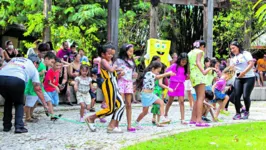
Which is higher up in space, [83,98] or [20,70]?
[20,70]

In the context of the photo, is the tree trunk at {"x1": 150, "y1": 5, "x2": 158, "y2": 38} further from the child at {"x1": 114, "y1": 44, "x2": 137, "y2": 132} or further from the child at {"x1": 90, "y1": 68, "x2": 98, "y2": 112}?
the child at {"x1": 114, "y1": 44, "x2": 137, "y2": 132}

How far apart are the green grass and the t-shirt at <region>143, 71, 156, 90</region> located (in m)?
1.27

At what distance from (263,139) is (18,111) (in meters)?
4.29

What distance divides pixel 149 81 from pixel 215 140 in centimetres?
211

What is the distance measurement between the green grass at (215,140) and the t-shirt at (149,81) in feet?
4.18

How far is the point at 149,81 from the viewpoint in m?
8.30

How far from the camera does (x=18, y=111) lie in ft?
24.6

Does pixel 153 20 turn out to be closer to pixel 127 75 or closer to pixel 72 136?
pixel 127 75

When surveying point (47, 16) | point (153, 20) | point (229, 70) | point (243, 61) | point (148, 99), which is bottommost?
point (148, 99)

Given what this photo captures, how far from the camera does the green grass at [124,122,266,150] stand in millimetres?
6098

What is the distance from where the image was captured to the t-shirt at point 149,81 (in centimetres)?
830

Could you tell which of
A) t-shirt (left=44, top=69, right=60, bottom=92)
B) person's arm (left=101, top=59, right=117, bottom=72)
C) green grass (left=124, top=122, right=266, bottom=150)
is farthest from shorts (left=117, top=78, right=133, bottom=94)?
t-shirt (left=44, top=69, right=60, bottom=92)

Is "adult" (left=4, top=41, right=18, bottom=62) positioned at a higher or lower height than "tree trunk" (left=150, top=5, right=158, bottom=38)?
lower

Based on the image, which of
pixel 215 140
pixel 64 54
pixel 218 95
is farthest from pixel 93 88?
pixel 215 140
